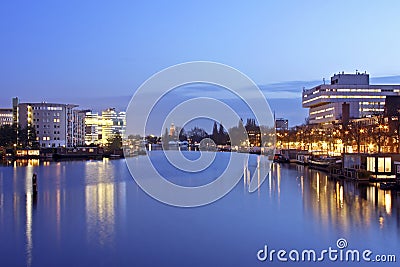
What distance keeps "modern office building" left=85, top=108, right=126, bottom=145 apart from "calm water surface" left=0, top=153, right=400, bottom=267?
7887cm

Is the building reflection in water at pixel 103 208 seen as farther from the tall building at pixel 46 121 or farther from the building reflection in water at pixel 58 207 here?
the tall building at pixel 46 121

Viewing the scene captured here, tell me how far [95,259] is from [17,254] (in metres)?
1.82

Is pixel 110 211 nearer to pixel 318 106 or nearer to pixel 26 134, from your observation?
pixel 26 134

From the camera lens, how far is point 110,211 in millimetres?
16641

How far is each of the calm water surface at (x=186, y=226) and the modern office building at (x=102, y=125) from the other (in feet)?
259

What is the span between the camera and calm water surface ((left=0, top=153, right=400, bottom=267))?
1119 cm

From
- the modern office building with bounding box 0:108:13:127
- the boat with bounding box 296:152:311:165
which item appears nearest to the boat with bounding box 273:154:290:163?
the boat with bounding box 296:152:311:165

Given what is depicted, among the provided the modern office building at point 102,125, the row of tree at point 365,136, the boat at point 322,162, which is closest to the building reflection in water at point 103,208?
the boat at point 322,162

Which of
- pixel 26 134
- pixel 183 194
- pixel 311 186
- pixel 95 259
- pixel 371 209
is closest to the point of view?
pixel 95 259

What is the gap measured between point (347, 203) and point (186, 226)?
20.1 feet

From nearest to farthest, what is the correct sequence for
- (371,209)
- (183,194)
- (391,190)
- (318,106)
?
1. (371,209)
2. (391,190)
3. (183,194)
4. (318,106)

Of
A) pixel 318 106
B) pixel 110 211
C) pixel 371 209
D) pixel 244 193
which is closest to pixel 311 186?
pixel 244 193

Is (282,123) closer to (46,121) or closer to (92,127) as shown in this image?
(92,127)

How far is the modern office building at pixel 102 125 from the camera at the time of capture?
327ft
